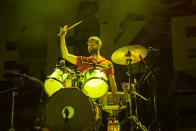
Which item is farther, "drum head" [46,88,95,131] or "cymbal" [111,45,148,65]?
"cymbal" [111,45,148,65]

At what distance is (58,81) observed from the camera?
9.12ft

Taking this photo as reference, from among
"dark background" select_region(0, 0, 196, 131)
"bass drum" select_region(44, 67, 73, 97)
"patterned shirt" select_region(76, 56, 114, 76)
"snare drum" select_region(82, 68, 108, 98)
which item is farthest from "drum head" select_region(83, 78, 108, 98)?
"dark background" select_region(0, 0, 196, 131)

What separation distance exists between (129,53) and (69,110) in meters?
1.44

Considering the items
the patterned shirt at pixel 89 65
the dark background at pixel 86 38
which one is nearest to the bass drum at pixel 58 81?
the patterned shirt at pixel 89 65

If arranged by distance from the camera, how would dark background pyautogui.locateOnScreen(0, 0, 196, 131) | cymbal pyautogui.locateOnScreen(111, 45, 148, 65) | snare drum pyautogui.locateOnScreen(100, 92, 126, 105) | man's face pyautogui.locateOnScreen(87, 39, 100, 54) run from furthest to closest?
dark background pyautogui.locateOnScreen(0, 0, 196, 131), man's face pyautogui.locateOnScreen(87, 39, 100, 54), cymbal pyautogui.locateOnScreen(111, 45, 148, 65), snare drum pyautogui.locateOnScreen(100, 92, 126, 105)

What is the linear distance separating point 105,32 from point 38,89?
2.00 meters

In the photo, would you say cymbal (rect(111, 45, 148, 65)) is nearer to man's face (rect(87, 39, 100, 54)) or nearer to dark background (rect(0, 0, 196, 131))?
man's face (rect(87, 39, 100, 54))

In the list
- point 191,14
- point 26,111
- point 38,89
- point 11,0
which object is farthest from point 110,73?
point 11,0

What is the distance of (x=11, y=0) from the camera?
16.1 ft

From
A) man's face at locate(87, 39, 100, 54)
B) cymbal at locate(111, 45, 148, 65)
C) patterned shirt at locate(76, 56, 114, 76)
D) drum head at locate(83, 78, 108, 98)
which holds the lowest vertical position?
drum head at locate(83, 78, 108, 98)

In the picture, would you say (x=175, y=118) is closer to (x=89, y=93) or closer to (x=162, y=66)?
(x=162, y=66)

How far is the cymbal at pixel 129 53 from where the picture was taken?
10.5ft

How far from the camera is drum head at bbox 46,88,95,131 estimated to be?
8.27ft

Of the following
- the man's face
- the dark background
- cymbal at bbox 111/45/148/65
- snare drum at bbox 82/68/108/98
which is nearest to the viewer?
snare drum at bbox 82/68/108/98
